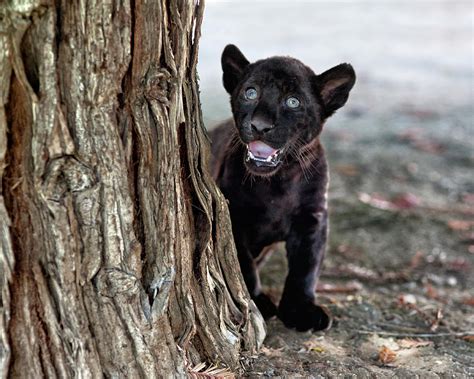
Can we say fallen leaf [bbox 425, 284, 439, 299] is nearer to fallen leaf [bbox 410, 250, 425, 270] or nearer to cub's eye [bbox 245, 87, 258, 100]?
fallen leaf [bbox 410, 250, 425, 270]

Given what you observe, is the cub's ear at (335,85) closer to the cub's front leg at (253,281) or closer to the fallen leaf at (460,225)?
the cub's front leg at (253,281)

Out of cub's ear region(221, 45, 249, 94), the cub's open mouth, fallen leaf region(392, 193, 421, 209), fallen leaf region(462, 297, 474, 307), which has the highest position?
cub's ear region(221, 45, 249, 94)

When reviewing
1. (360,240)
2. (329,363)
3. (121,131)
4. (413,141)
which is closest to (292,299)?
(329,363)

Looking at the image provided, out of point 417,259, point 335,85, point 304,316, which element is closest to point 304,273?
point 304,316

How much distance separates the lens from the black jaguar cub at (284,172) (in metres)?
3.84

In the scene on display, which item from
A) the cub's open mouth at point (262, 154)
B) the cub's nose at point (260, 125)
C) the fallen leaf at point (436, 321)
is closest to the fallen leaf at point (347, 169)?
the fallen leaf at point (436, 321)

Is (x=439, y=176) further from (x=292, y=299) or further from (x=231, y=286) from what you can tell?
(x=231, y=286)

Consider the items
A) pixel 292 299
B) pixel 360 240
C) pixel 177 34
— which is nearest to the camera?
pixel 177 34

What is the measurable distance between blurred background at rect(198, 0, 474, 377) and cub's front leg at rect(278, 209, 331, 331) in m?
0.13

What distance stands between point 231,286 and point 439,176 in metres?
4.95

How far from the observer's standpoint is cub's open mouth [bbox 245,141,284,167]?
3762 mm

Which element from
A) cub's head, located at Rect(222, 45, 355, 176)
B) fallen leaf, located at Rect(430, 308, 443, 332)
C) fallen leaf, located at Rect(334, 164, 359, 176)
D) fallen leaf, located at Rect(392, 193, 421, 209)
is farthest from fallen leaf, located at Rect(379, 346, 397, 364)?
fallen leaf, located at Rect(334, 164, 359, 176)

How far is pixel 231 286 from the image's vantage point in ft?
11.0

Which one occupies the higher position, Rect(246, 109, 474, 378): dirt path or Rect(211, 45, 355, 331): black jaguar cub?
Rect(211, 45, 355, 331): black jaguar cub
